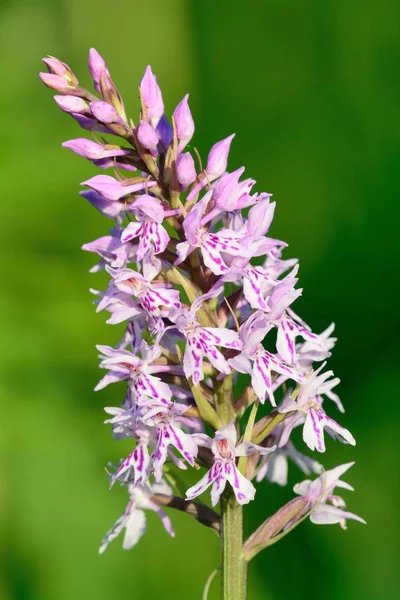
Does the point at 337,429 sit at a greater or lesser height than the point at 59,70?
lesser

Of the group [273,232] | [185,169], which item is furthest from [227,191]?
[273,232]

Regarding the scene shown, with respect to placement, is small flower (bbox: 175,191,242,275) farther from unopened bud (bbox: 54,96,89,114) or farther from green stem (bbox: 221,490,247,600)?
green stem (bbox: 221,490,247,600)

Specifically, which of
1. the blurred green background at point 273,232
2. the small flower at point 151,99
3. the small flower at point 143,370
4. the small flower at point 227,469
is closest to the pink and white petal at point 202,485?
the small flower at point 227,469

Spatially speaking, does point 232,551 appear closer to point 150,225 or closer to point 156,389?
point 156,389

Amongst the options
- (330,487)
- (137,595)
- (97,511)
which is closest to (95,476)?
(97,511)

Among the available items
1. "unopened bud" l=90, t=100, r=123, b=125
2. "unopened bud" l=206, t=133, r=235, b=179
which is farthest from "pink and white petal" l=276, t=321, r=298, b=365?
"unopened bud" l=90, t=100, r=123, b=125

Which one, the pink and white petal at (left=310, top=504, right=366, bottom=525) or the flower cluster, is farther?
the pink and white petal at (left=310, top=504, right=366, bottom=525)

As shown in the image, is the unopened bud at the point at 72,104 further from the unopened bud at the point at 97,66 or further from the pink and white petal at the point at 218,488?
the pink and white petal at the point at 218,488
